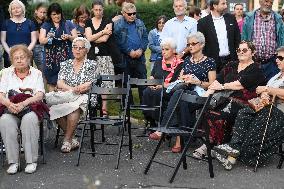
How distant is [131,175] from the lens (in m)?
7.35

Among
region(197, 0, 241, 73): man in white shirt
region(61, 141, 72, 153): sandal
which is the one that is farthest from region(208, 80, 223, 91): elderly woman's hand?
region(61, 141, 72, 153): sandal

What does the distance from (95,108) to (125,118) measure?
89 centimetres

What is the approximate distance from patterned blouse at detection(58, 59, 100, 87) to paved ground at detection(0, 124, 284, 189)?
1.11 metres

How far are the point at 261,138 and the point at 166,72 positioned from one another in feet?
6.93

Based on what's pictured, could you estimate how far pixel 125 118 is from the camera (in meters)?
8.09

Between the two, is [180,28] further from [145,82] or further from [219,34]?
[145,82]

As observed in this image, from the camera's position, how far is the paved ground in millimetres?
6953

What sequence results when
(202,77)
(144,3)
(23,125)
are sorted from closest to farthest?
(23,125) < (202,77) < (144,3)

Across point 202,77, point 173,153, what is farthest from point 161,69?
point 173,153

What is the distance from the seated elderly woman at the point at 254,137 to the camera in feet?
25.4

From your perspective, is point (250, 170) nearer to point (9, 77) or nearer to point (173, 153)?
point (173, 153)

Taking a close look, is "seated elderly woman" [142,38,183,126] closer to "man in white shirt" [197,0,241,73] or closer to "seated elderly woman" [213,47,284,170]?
"man in white shirt" [197,0,241,73]

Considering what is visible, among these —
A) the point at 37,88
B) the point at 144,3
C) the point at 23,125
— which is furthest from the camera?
the point at 144,3

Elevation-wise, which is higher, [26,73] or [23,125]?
[26,73]
